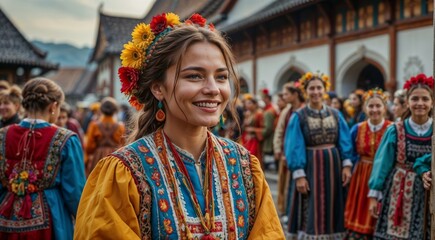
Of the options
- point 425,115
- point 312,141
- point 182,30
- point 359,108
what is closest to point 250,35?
point 359,108

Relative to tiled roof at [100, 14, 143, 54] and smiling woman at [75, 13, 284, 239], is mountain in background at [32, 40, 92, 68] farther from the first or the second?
smiling woman at [75, 13, 284, 239]

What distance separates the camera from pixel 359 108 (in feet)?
26.3

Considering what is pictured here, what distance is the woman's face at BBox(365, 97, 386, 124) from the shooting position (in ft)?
18.2

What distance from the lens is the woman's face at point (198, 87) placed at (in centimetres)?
193

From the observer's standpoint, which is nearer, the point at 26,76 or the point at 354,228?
the point at 354,228

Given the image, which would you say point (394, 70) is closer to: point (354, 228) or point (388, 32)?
point (388, 32)

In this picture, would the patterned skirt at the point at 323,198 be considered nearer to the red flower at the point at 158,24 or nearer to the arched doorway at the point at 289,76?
the red flower at the point at 158,24

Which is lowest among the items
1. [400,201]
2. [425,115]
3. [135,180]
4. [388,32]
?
[400,201]

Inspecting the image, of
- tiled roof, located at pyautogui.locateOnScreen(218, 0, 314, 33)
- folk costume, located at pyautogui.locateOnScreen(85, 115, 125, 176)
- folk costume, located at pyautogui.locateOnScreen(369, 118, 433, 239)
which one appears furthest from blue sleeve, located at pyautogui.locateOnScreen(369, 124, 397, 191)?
tiled roof, located at pyautogui.locateOnScreen(218, 0, 314, 33)

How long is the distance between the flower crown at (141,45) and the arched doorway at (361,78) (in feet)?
36.6

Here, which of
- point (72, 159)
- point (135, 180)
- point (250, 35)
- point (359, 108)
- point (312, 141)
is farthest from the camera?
point (250, 35)

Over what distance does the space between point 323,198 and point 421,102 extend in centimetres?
164

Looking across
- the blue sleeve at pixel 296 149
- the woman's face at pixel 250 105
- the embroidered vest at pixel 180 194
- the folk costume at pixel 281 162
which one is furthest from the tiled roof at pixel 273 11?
the embroidered vest at pixel 180 194

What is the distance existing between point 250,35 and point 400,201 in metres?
13.4
